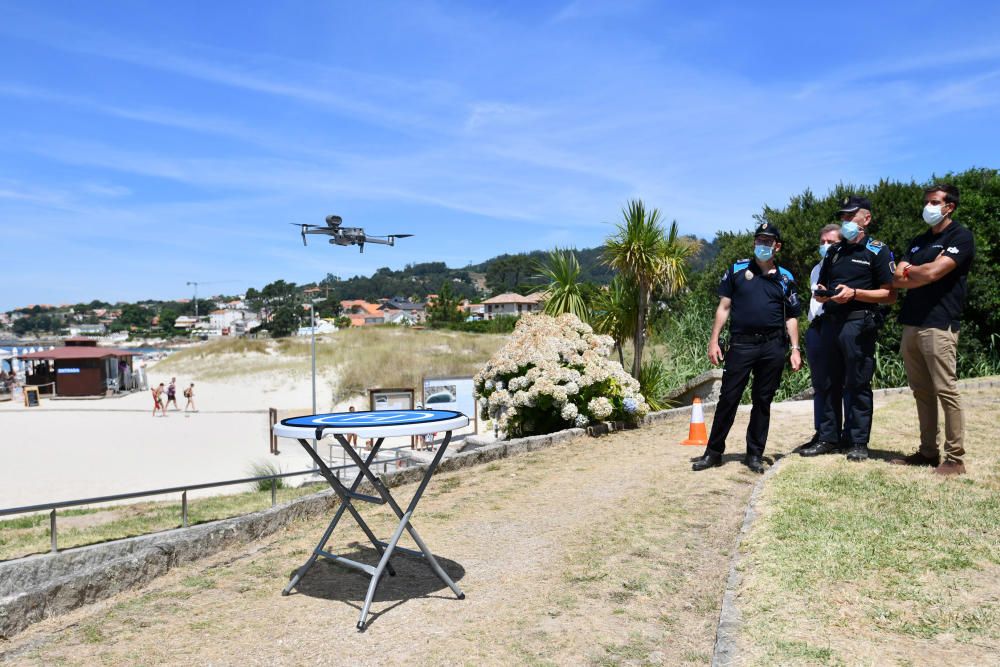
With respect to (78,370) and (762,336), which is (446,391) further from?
(78,370)

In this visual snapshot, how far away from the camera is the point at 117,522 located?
9.61m

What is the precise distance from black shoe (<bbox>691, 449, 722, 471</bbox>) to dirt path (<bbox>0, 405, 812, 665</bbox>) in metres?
0.43

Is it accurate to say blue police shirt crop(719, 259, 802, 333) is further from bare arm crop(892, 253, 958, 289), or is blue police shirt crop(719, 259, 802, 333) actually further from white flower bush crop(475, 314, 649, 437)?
white flower bush crop(475, 314, 649, 437)

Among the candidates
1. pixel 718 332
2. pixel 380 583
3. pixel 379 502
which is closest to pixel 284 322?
pixel 718 332

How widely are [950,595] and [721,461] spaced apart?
3319mm

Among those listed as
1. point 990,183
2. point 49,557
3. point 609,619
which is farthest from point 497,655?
point 990,183

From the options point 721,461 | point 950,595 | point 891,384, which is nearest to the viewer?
point 950,595

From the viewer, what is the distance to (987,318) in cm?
1448

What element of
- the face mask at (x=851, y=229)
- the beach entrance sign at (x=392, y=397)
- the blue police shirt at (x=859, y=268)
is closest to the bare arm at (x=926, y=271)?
the blue police shirt at (x=859, y=268)

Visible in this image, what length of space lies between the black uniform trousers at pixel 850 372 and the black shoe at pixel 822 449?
0.05m

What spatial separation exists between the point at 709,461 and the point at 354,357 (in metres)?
40.8

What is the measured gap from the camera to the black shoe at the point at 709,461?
6488 millimetres

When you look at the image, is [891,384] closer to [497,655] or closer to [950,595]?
[950,595]

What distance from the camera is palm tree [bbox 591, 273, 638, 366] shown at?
14086mm
